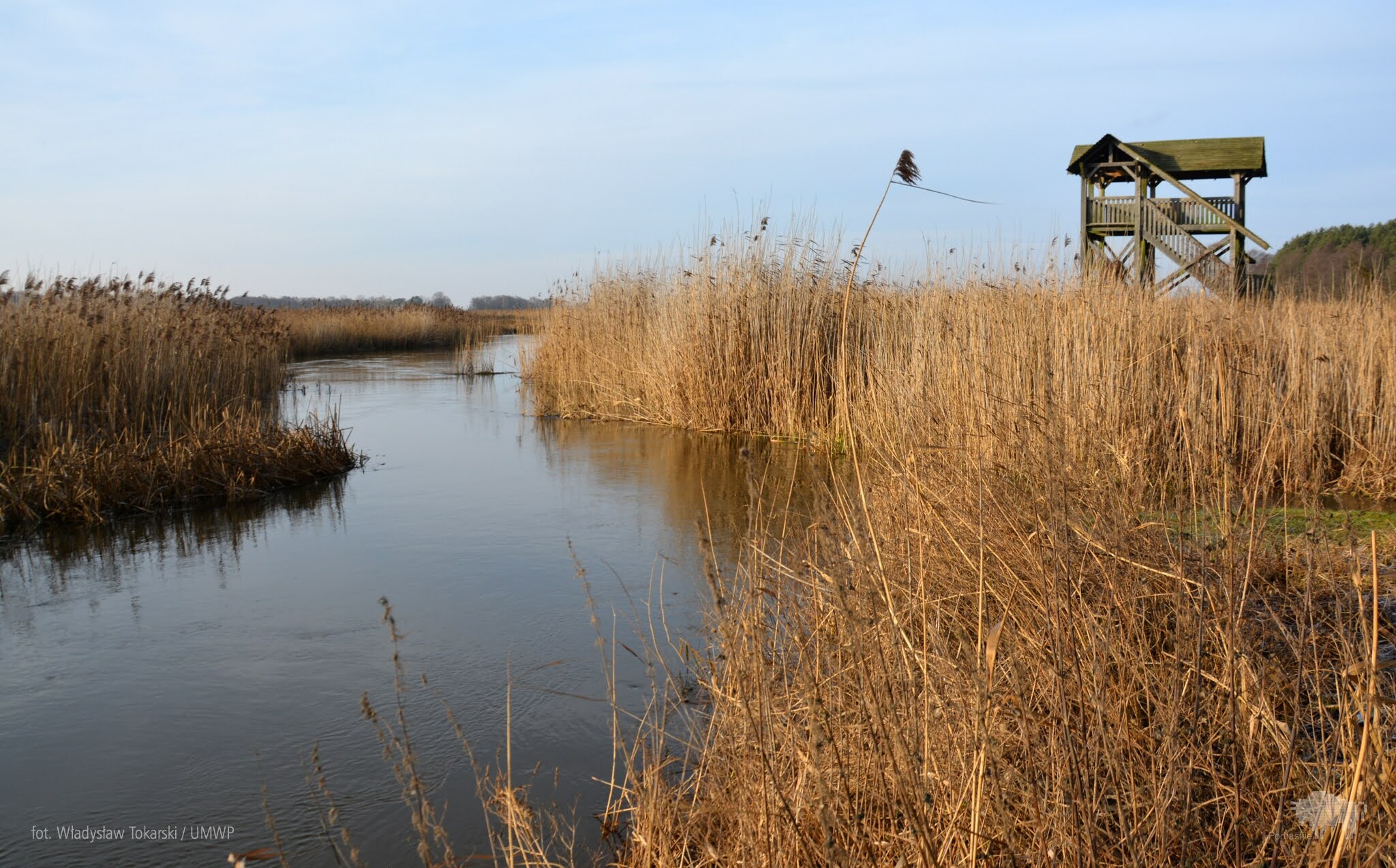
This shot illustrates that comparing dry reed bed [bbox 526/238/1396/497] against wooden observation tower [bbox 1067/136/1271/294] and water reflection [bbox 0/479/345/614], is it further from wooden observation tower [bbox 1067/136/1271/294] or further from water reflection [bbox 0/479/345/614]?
wooden observation tower [bbox 1067/136/1271/294]

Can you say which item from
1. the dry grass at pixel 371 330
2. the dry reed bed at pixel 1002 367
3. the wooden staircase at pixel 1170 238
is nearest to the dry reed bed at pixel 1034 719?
the dry reed bed at pixel 1002 367

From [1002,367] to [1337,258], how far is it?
1410 centimetres

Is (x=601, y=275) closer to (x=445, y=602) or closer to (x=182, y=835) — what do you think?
(x=445, y=602)

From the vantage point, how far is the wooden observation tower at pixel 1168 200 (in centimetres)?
1588

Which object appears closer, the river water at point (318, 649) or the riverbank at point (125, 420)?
the river water at point (318, 649)

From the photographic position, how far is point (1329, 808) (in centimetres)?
177

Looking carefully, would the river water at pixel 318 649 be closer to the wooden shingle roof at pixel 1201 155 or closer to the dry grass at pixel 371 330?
the wooden shingle roof at pixel 1201 155

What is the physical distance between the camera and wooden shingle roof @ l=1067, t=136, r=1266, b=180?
16.7 m

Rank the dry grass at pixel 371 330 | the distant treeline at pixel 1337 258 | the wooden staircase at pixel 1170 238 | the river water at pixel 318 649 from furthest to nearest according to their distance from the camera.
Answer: the dry grass at pixel 371 330, the wooden staircase at pixel 1170 238, the distant treeline at pixel 1337 258, the river water at pixel 318 649

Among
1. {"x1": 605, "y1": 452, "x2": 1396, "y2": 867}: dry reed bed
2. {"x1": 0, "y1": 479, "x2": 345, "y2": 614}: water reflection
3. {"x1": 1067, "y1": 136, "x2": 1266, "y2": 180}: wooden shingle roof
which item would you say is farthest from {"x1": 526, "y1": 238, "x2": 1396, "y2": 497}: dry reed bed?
{"x1": 1067, "y1": 136, "x2": 1266, "y2": 180}: wooden shingle roof

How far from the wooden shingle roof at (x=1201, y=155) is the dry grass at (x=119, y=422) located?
14.9m

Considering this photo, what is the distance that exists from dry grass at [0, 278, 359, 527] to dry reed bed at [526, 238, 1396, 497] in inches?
162

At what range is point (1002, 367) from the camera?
5434 mm

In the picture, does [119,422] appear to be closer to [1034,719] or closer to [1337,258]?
[1034,719]
